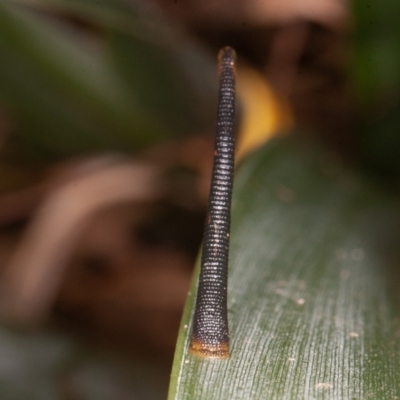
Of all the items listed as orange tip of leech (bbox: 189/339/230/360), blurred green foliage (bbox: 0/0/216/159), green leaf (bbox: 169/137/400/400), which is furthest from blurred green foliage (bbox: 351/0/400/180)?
orange tip of leech (bbox: 189/339/230/360)

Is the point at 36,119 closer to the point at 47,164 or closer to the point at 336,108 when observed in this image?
the point at 47,164

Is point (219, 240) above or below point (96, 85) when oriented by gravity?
below

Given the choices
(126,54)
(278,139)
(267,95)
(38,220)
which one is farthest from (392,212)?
(38,220)

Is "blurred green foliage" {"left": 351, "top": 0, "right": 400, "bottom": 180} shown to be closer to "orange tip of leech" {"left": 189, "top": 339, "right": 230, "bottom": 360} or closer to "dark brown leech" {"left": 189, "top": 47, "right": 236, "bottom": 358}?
"dark brown leech" {"left": 189, "top": 47, "right": 236, "bottom": 358}

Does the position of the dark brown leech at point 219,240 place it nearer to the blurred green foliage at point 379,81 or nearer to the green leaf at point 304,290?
the green leaf at point 304,290

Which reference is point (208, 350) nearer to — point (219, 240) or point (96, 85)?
point (219, 240)

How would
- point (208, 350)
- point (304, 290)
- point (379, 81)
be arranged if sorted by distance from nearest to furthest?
1. point (208, 350)
2. point (304, 290)
3. point (379, 81)

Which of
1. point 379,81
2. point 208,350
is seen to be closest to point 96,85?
point 379,81
